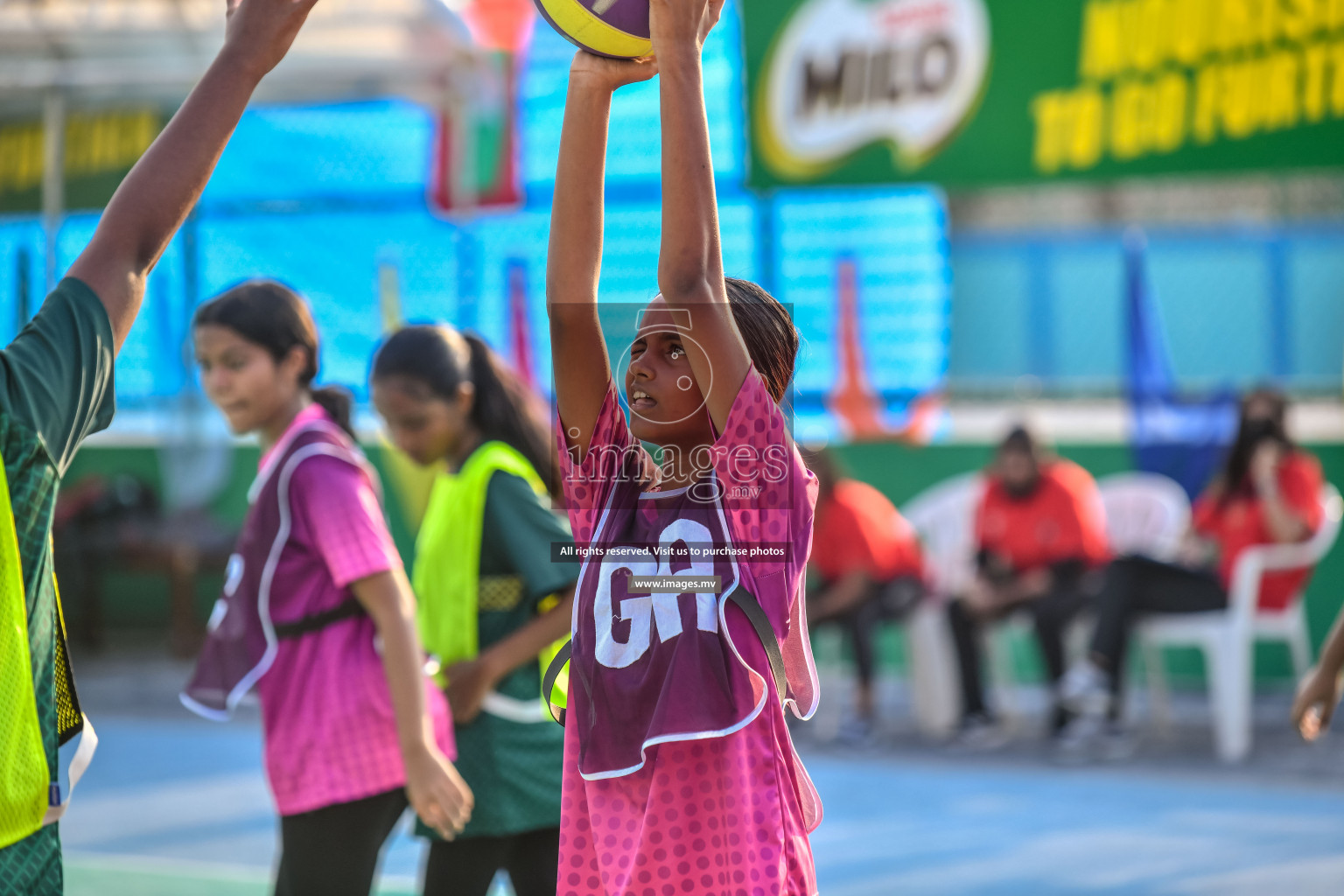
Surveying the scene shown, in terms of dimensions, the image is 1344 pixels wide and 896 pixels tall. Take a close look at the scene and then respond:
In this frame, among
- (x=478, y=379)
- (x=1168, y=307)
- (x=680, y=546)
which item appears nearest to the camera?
(x=680, y=546)

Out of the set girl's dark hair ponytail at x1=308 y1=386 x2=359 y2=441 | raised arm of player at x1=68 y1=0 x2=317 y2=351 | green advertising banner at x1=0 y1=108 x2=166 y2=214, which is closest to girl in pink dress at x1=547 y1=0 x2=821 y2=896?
raised arm of player at x1=68 y1=0 x2=317 y2=351

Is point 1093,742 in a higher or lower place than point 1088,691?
lower

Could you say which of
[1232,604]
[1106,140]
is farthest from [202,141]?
[1106,140]

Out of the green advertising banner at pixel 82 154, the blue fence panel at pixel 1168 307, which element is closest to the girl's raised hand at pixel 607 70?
the blue fence panel at pixel 1168 307

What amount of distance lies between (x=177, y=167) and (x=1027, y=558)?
5792 mm

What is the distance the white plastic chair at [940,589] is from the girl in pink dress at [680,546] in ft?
16.8

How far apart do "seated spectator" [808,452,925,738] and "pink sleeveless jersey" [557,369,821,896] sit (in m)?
5.03

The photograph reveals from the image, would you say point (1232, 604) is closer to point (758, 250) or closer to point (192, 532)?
point (758, 250)

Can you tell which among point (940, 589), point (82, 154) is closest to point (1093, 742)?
point (940, 589)

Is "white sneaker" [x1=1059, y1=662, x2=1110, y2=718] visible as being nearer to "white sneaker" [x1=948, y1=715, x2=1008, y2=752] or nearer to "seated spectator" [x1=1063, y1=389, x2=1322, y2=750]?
"seated spectator" [x1=1063, y1=389, x2=1322, y2=750]

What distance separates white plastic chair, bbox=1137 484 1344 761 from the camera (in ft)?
19.7

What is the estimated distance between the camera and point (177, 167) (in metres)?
1.54

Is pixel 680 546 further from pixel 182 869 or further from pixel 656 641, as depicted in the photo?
pixel 182 869

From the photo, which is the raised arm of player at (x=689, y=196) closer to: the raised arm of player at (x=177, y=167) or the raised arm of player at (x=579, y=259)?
the raised arm of player at (x=579, y=259)
